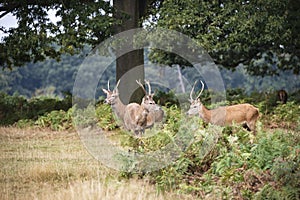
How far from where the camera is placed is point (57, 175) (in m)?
9.05

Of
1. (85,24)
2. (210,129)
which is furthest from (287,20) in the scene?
(210,129)

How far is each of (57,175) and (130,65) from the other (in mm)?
8180

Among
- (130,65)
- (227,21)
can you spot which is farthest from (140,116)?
(227,21)

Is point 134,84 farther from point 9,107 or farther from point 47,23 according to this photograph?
point 9,107

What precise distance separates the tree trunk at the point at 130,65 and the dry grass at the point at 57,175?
10.7 ft

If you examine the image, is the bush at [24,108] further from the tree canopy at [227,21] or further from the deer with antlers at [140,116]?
the deer with antlers at [140,116]

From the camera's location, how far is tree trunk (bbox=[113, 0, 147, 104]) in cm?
1667

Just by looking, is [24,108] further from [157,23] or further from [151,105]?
[151,105]

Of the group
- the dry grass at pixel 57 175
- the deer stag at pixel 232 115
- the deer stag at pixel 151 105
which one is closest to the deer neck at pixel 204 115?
the deer stag at pixel 232 115

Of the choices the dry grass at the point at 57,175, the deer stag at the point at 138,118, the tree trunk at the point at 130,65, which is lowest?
the dry grass at the point at 57,175

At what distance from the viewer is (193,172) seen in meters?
8.69

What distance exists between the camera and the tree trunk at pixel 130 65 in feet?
54.7

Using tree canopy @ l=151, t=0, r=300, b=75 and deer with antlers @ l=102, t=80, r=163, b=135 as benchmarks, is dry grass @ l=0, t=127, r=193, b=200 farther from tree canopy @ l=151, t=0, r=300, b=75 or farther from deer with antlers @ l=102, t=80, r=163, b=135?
tree canopy @ l=151, t=0, r=300, b=75

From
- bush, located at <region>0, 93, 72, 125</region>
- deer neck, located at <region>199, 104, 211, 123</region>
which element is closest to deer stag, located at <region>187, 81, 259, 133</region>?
deer neck, located at <region>199, 104, 211, 123</region>
